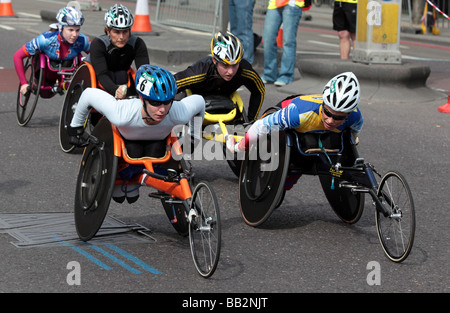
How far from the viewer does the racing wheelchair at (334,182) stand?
21.4 ft

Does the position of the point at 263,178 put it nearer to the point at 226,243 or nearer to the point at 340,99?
the point at 226,243

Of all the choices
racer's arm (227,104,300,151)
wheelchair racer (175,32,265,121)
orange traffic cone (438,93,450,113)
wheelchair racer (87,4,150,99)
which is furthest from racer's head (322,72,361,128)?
orange traffic cone (438,93,450,113)

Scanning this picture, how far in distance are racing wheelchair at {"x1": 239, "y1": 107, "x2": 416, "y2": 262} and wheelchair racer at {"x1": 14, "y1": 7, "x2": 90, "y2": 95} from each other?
3863 mm

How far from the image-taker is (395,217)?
254 inches

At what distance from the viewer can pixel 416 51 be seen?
21.0 meters

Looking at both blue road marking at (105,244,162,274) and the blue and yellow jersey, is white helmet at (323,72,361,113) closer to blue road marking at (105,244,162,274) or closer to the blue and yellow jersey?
the blue and yellow jersey

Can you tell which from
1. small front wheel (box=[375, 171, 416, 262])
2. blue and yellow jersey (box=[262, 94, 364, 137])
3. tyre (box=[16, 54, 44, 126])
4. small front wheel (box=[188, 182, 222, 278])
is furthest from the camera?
tyre (box=[16, 54, 44, 126])

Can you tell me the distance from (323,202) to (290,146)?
1.39 meters

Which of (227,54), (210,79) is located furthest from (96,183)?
(210,79)

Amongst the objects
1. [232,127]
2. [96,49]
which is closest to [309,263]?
[232,127]

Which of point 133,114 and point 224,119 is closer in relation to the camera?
point 133,114

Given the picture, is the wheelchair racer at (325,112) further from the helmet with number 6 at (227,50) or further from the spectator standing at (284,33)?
the spectator standing at (284,33)

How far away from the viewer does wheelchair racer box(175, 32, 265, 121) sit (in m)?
Answer: 8.51

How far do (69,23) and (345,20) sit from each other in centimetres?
664
